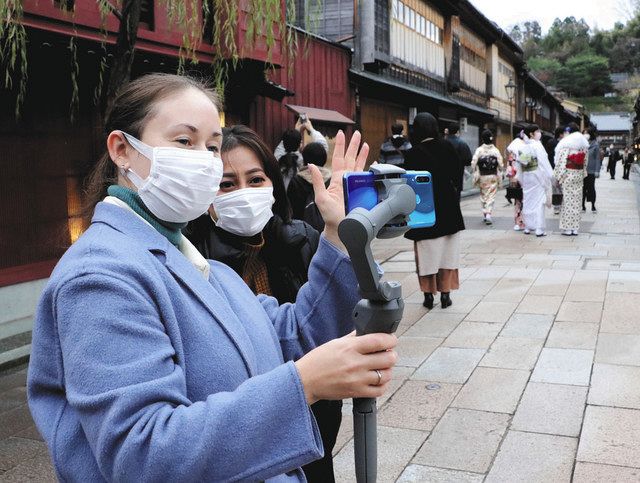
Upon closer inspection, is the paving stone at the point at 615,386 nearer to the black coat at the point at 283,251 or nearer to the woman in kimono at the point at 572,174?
the black coat at the point at 283,251

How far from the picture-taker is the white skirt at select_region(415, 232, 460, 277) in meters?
7.04

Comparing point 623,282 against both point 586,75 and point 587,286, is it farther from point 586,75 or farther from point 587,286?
point 586,75

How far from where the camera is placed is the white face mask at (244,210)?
7.97 ft

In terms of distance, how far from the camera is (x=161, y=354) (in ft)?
3.74

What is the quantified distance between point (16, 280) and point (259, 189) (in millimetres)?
5206

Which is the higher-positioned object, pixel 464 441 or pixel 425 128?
pixel 425 128

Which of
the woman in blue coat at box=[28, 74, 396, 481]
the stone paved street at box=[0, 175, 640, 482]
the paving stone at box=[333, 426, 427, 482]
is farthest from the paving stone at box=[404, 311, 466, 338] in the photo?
the woman in blue coat at box=[28, 74, 396, 481]

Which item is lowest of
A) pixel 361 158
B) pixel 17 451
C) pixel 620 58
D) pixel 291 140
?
pixel 17 451

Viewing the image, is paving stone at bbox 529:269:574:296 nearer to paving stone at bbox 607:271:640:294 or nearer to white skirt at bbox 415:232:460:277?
paving stone at bbox 607:271:640:294

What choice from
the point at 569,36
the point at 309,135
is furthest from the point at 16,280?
the point at 569,36

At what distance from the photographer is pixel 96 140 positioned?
770cm

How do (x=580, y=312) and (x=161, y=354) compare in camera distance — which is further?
(x=580, y=312)

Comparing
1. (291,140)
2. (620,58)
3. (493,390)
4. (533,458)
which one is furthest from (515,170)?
(620,58)

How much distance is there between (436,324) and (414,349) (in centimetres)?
89
